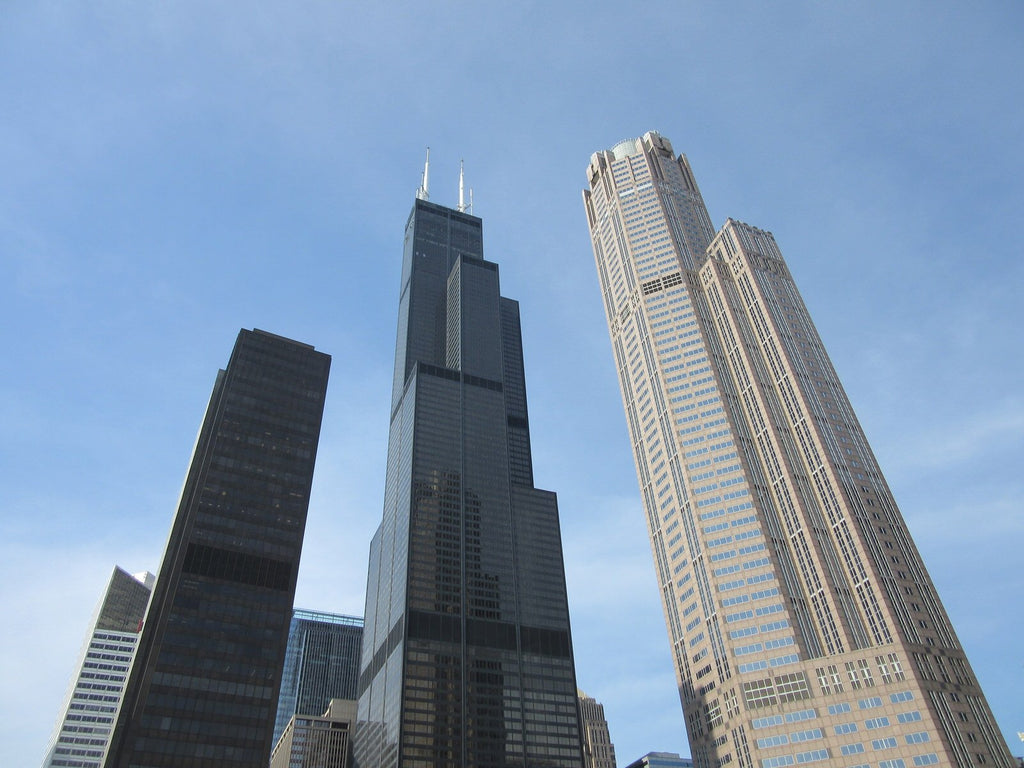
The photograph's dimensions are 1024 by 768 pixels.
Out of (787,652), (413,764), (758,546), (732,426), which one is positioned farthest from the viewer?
(413,764)

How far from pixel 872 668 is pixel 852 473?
4481cm

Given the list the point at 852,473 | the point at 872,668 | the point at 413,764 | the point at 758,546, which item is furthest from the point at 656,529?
the point at 413,764

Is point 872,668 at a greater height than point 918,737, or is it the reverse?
point 872,668

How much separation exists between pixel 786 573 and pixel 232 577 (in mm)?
109008

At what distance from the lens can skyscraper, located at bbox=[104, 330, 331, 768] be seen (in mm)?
119500

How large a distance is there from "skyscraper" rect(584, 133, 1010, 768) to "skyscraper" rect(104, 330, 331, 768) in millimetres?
84479

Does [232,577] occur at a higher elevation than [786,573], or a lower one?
lower

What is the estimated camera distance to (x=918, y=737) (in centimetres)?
12425

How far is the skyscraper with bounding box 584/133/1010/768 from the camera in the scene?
131 m

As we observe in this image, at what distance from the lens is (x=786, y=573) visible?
156m

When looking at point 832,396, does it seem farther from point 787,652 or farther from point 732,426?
point 787,652

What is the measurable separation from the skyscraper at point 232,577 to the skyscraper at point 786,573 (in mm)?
84479

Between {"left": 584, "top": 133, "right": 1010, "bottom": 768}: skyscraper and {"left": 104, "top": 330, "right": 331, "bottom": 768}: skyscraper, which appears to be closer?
{"left": 104, "top": 330, "right": 331, "bottom": 768}: skyscraper

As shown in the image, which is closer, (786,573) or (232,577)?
(232,577)
